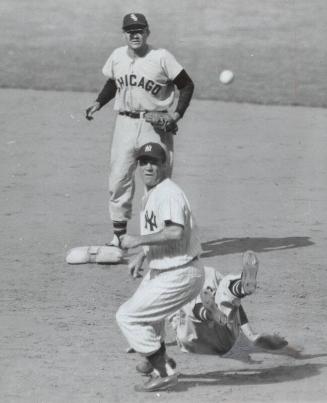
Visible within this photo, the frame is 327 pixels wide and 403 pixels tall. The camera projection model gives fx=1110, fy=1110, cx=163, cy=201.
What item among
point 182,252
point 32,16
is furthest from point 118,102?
point 32,16

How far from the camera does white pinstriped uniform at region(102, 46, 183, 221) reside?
9727 millimetres

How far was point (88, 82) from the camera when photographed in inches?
731

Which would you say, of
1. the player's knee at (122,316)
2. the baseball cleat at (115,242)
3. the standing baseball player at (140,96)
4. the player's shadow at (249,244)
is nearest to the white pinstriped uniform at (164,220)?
the player's knee at (122,316)

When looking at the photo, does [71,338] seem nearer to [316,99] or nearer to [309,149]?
[309,149]

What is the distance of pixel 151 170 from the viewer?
22.5 feet

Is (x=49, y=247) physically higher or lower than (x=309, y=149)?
lower

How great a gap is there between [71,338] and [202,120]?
8752 mm

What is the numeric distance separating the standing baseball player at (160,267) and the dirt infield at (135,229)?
0.32 metres

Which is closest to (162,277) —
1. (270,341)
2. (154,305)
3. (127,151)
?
A: (154,305)

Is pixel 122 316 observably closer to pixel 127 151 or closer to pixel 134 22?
pixel 127 151

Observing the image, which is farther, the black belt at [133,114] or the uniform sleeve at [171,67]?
the black belt at [133,114]

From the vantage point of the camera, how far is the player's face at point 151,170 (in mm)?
6832

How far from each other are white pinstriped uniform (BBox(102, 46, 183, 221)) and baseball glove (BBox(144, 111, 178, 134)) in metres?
0.07

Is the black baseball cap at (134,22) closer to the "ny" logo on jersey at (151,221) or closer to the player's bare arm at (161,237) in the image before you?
the "ny" logo on jersey at (151,221)
